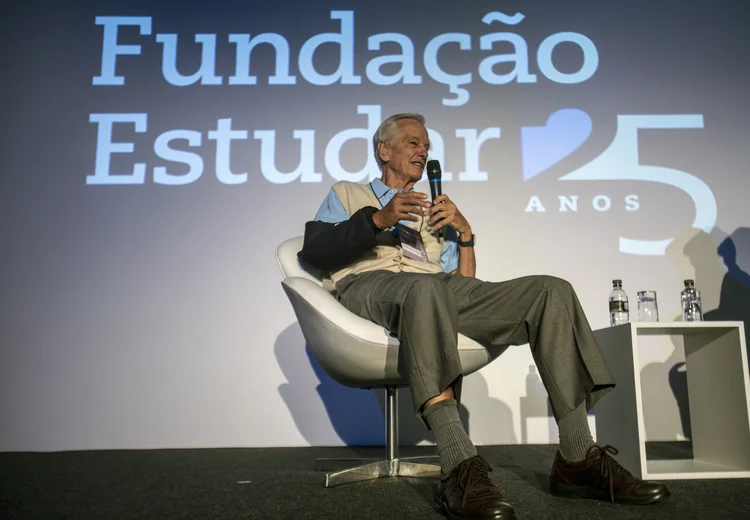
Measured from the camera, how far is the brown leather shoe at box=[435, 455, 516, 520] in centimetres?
128

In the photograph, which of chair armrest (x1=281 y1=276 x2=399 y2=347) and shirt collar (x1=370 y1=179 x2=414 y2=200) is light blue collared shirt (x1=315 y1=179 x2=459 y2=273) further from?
chair armrest (x1=281 y1=276 x2=399 y2=347)

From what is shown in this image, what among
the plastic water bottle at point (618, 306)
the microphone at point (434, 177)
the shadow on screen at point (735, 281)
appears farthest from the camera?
the shadow on screen at point (735, 281)

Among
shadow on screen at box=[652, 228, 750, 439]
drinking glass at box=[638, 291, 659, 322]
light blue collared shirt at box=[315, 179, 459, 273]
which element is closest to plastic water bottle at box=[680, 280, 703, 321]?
drinking glass at box=[638, 291, 659, 322]

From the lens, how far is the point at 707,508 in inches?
57.9

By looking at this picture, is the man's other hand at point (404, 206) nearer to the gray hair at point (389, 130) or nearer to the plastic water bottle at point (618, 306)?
the gray hair at point (389, 130)

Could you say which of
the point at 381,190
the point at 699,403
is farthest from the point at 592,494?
the point at 381,190

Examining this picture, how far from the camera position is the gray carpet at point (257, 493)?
1440 mm

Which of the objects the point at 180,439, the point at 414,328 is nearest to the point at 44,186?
the point at 180,439

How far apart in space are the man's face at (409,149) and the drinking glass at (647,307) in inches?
47.4

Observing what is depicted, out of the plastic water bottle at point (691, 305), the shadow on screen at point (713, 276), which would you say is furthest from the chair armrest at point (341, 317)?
the shadow on screen at point (713, 276)

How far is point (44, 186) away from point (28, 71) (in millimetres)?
587

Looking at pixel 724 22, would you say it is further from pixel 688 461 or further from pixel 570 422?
pixel 570 422

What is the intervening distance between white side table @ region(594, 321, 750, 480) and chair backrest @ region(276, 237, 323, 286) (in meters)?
1.00

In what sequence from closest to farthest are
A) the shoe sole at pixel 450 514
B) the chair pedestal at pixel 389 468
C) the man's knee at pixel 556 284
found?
the shoe sole at pixel 450 514 < the man's knee at pixel 556 284 < the chair pedestal at pixel 389 468
